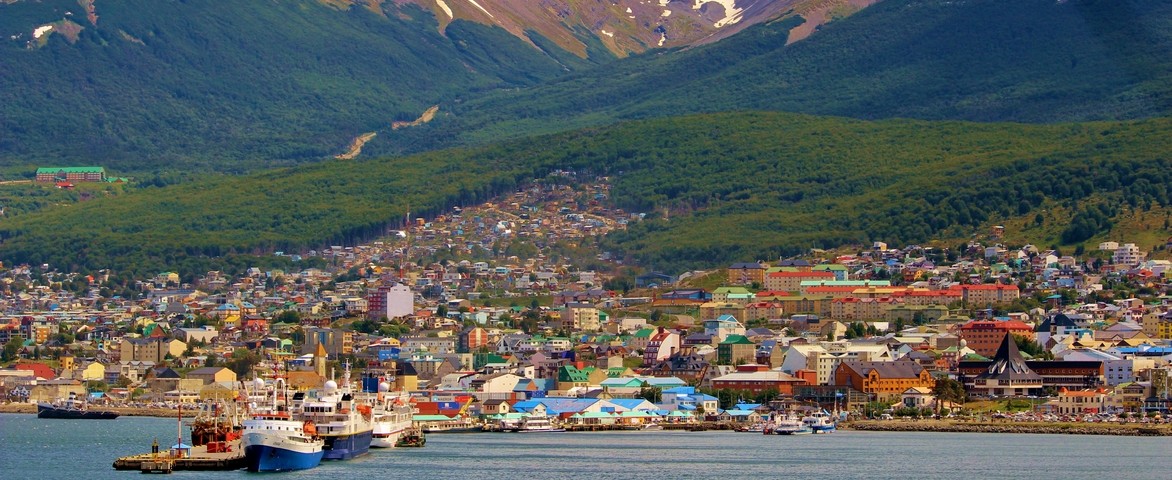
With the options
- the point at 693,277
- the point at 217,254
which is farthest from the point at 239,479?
the point at 217,254

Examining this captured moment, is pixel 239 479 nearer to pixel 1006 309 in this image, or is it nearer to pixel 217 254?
pixel 1006 309

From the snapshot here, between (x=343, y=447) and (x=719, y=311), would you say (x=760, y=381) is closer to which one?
(x=719, y=311)

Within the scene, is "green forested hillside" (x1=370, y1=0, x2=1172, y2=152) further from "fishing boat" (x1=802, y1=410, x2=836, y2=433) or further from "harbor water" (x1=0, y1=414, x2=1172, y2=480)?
"harbor water" (x1=0, y1=414, x2=1172, y2=480)

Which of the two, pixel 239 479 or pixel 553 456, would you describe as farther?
pixel 553 456

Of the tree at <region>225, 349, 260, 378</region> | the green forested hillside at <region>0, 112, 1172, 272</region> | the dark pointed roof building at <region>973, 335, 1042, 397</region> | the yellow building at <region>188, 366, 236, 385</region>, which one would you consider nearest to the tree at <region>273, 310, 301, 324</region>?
the tree at <region>225, 349, 260, 378</region>

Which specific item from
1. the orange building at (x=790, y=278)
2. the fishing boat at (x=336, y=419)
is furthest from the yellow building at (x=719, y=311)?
the fishing boat at (x=336, y=419)

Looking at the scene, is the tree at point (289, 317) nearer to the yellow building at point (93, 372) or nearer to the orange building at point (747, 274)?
the yellow building at point (93, 372)
